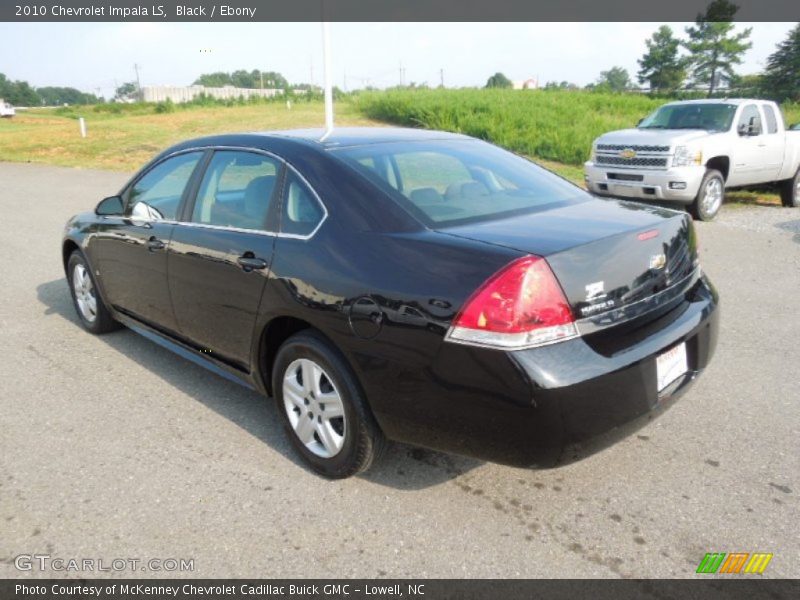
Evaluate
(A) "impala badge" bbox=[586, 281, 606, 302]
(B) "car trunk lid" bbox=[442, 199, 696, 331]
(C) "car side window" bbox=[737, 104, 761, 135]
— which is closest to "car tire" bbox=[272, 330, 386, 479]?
(B) "car trunk lid" bbox=[442, 199, 696, 331]

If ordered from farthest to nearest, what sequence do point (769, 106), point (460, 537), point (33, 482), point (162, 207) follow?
1. point (769, 106)
2. point (162, 207)
3. point (33, 482)
4. point (460, 537)

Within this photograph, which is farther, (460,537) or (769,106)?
(769,106)

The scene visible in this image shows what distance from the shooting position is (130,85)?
3413 inches

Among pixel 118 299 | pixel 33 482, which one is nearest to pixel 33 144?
pixel 118 299

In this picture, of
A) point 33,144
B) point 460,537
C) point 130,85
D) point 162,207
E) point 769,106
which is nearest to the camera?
point 460,537

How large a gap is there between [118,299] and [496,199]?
2870 millimetres

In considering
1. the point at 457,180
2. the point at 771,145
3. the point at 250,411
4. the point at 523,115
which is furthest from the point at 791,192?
the point at 523,115

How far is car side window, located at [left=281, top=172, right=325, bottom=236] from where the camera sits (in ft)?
10.2

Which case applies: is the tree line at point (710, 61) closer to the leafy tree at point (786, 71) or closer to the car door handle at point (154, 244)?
the leafy tree at point (786, 71)

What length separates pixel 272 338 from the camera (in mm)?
3387

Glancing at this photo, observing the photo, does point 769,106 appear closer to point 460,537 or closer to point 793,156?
point 793,156

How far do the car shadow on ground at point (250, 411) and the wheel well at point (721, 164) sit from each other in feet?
30.1

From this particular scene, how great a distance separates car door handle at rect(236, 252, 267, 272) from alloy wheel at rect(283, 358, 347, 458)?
19.6 inches

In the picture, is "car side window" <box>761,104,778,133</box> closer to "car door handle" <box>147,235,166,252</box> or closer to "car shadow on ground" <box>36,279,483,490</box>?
"car shadow on ground" <box>36,279,483,490</box>
